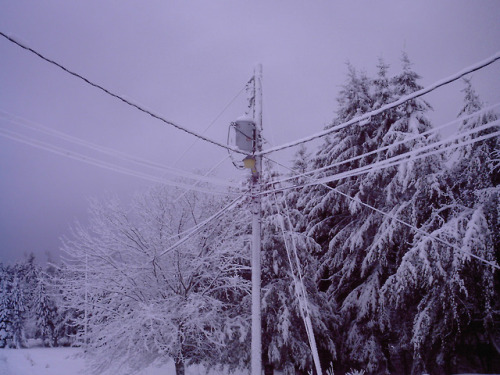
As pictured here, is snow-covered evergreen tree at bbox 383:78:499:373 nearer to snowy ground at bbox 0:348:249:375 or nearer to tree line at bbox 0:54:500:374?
tree line at bbox 0:54:500:374

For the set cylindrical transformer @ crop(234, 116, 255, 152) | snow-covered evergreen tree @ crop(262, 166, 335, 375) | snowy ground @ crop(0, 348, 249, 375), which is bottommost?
snowy ground @ crop(0, 348, 249, 375)

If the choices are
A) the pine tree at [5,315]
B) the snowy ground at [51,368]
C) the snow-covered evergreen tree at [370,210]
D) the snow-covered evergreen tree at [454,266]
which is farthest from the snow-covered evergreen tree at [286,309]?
the pine tree at [5,315]

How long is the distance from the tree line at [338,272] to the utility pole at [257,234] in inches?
109

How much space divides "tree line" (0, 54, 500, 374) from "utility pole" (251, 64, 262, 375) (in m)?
2.76

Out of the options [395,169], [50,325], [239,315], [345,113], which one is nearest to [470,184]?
[395,169]

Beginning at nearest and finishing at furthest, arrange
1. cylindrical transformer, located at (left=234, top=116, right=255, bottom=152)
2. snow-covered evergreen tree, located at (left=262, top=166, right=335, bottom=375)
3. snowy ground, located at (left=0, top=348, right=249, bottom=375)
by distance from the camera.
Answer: cylindrical transformer, located at (left=234, top=116, right=255, bottom=152) < snow-covered evergreen tree, located at (left=262, top=166, right=335, bottom=375) < snowy ground, located at (left=0, top=348, right=249, bottom=375)

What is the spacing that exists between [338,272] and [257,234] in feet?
35.2

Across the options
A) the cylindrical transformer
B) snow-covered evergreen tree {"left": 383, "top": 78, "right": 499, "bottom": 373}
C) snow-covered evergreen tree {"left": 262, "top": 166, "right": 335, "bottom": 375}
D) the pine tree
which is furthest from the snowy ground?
the pine tree

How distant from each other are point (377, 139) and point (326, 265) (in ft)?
21.7

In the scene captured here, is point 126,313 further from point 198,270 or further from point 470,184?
point 470,184

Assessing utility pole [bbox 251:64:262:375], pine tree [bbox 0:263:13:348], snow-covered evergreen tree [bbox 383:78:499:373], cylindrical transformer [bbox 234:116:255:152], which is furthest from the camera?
pine tree [bbox 0:263:13:348]

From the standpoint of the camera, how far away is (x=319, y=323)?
1314cm

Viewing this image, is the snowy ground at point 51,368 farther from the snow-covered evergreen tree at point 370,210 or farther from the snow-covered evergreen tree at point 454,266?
the snow-covered evergreen tree at point 454,266

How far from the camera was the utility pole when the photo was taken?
6239mm
